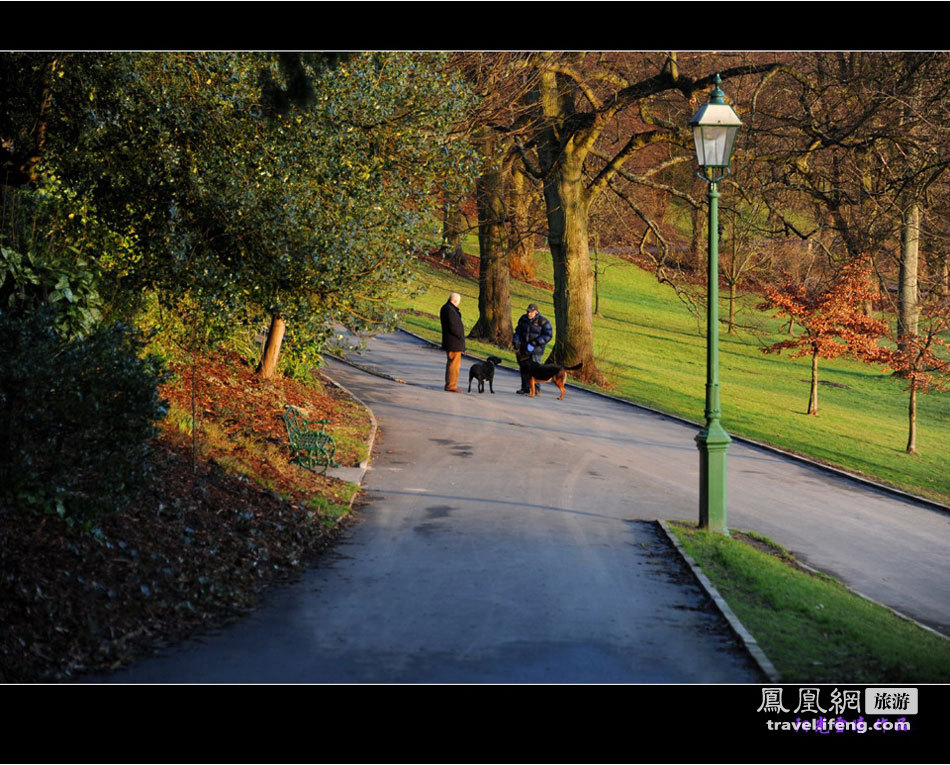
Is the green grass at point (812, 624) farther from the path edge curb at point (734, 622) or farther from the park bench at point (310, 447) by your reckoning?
the park bench at point (310, 447)

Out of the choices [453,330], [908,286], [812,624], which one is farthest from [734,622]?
[908,286]

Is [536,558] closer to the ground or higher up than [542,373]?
closer to the ground

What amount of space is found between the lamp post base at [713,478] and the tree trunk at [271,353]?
792 centimetres

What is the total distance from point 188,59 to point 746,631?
28.8ft

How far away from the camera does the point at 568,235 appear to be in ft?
87.2

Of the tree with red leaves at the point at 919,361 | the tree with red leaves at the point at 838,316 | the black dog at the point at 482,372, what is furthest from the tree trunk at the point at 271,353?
the tree with red leaves at the point at 838,316

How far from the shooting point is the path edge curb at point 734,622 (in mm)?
7766

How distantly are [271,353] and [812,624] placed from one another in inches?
439

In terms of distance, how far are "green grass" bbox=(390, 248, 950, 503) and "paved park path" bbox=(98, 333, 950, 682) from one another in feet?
10.4

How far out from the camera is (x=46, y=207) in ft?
40.5

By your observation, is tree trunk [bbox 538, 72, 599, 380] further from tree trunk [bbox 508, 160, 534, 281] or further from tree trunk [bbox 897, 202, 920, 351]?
tree trunk [bbox 897, 202, 920, 351]

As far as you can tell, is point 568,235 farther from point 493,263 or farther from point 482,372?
point 482,372

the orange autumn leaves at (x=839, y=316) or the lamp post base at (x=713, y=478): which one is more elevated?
the orange autumn leaves at (x=839, y=316)

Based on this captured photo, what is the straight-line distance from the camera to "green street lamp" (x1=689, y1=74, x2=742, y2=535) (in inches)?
498
